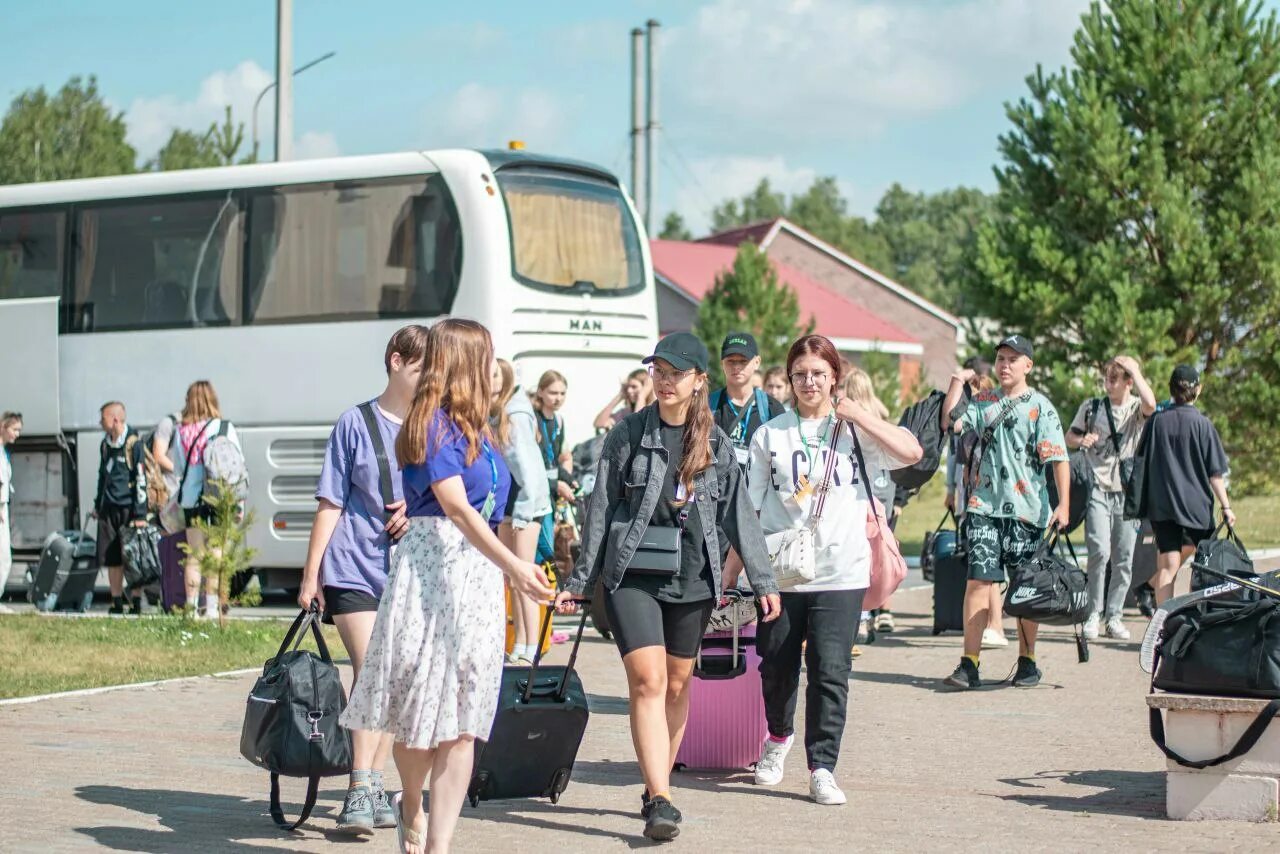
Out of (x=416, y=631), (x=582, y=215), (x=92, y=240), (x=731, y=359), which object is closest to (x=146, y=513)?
(x=92, y=240)

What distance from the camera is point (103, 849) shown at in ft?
20.2

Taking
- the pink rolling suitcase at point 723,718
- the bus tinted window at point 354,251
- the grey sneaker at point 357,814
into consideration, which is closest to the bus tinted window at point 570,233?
the bus tinted window at point 354,251

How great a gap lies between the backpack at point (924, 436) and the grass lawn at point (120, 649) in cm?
446

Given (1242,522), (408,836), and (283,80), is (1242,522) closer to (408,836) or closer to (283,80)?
(283,80)

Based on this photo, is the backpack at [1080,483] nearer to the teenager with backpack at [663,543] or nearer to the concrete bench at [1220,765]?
the concrete bench at [1220,765]

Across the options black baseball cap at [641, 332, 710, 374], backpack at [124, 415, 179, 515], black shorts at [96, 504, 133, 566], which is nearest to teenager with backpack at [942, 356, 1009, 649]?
black baseball cap at [641, 332, 710, 374]

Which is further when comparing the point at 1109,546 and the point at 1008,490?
the point at 1109,546

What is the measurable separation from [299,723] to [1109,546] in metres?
7.69

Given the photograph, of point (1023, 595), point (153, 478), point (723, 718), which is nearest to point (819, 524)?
point (723, 718)

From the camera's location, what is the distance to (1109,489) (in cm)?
1238

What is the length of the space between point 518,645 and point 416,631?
551 cm

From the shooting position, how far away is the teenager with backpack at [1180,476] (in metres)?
11.5

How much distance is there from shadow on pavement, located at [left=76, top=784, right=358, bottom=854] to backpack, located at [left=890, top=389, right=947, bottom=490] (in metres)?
3.44

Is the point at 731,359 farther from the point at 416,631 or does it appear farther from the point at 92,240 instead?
the point at 92,240
